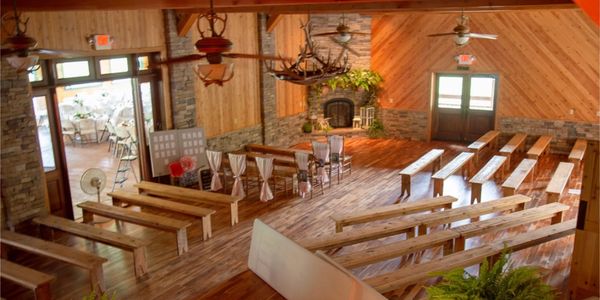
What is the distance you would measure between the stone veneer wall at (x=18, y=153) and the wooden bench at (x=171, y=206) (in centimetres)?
132

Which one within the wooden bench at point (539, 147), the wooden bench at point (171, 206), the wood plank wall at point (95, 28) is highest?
the wood plank wall at point (95, 28)

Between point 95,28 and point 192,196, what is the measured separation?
329 cm

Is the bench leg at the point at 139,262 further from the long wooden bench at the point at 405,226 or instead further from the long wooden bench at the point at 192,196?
the long wooden bench at the point at 405,226

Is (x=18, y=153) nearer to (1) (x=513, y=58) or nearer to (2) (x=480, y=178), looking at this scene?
(2) (x=480, y=178)

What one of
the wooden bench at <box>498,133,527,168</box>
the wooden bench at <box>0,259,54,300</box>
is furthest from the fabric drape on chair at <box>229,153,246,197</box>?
the wooden bench at <box>498,133,527,168</box>

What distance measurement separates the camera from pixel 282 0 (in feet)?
20.2

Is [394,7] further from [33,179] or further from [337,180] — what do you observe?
[33,179]

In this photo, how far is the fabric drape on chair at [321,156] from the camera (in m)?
10.0

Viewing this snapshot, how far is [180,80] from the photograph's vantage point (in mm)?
10234

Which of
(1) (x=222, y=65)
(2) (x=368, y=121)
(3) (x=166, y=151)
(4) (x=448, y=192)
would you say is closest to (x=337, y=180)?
(4) (x=448, y=192)

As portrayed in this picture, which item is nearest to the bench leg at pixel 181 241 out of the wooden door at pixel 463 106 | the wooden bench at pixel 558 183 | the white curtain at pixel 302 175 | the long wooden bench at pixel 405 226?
the long wooden bench at pixel 405 226

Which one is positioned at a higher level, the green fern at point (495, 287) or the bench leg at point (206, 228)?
the green fern at point (495, 287)

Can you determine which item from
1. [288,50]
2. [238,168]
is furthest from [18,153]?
[288,50]

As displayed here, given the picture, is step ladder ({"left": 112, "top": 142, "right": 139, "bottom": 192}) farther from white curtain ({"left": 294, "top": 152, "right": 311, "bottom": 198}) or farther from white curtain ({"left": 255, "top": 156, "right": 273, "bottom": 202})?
white curtain ({"left": 294, "top": 152, "right": 311, "bottom": 198})
